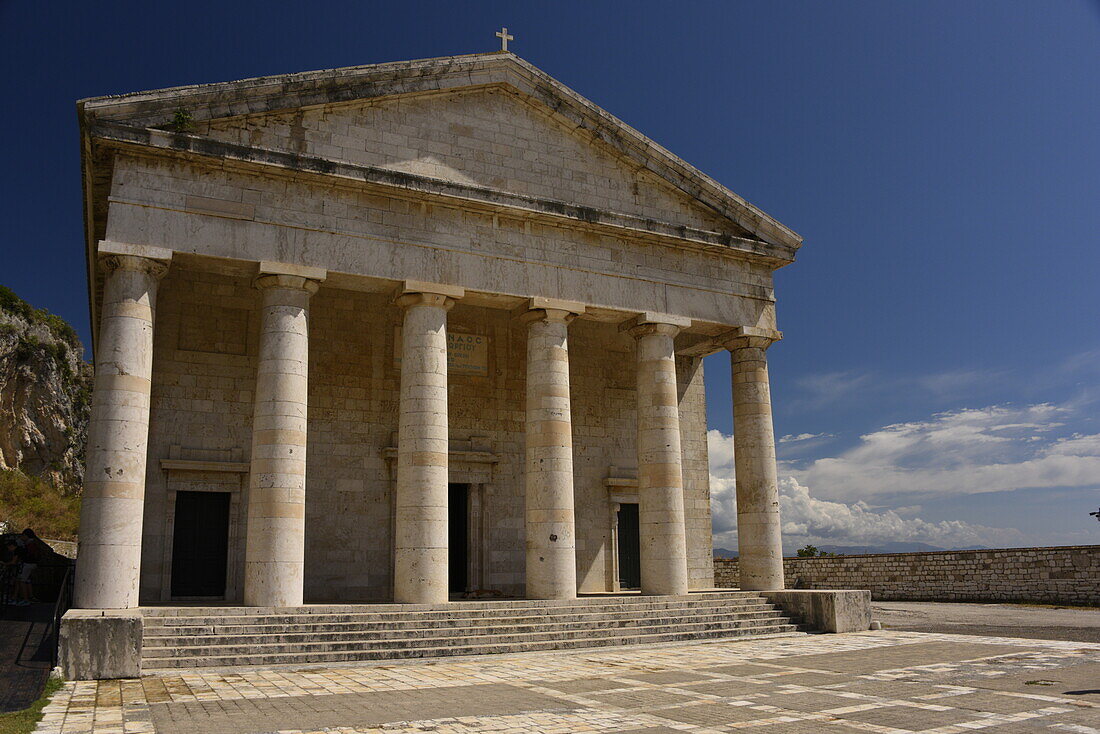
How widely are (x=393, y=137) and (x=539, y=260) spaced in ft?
13.9

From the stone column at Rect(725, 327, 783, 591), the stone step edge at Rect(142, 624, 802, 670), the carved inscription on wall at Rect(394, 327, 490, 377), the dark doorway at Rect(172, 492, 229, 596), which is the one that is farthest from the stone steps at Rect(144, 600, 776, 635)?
the carved inscription on wall at Rect(394, 327, 490, 377)

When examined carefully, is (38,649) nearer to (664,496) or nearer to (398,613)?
(398,613)

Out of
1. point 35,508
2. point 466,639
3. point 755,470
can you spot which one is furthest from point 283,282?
point 35,508

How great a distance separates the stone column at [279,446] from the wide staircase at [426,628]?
0.65m

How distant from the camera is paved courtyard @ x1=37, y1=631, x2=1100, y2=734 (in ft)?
27.6

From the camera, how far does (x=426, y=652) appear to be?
1401cm

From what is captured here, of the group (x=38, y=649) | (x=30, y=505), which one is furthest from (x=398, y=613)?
(x=30, y=505)

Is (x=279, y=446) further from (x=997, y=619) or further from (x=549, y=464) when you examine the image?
(x=997, y=619)

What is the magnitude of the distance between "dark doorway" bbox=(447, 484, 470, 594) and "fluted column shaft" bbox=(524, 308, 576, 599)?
13.7ft

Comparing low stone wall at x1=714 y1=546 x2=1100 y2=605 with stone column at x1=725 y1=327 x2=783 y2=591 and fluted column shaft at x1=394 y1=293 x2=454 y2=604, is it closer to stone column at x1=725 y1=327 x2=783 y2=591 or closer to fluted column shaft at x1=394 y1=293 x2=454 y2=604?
stone column at x1=725 y1=327 x2=783 y2=591

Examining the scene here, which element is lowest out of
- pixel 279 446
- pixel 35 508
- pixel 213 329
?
pixel 35 508

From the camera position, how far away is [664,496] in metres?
19.1

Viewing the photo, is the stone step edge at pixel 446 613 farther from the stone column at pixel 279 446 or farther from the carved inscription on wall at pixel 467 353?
the carved inscription on wall at pixel 467 353

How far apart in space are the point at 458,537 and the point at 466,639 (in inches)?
287
